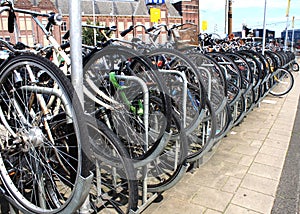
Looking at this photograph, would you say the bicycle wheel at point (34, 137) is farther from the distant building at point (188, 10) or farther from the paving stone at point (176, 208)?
the distant building at point (188, 10)

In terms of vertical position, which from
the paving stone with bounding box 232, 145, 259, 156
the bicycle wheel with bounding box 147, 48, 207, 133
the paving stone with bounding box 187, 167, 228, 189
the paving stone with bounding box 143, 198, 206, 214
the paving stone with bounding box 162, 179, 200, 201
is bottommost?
the paving stone with bounding box 143, 198, 206, 214

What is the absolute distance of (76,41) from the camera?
1.47m

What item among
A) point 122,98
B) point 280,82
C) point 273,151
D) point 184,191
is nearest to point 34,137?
point 122,98

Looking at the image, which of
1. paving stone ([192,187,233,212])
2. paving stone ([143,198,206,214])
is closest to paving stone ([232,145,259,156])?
paving stone ([192,187,233,212])

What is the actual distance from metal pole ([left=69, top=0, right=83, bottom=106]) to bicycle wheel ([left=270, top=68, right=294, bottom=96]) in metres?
6.05

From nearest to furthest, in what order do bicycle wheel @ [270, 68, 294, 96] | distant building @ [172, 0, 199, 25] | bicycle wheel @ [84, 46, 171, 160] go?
bicycle wheel @ [84, 46, 171, 160]
bicycle wheel @ [270, 68, 294, 96]
distant building @ [172, 0, 199, 25]

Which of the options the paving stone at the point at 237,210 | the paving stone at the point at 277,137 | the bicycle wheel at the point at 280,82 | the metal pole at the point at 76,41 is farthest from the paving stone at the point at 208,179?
the bicycle wheel at the point at 280,82

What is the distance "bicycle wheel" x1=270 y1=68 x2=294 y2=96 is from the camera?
679 cm

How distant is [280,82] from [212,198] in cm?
597

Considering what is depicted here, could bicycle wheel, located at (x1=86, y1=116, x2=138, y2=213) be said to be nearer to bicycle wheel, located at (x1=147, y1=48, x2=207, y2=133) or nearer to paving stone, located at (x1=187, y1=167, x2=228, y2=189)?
paving stone, located at (x1=187, y1=167, x2=228, y2=189)

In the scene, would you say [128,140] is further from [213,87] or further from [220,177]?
[213,87]

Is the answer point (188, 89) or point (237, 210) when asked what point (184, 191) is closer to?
point (237, 210)

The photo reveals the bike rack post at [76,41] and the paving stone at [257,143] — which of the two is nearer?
the bike rack post at [76,41]

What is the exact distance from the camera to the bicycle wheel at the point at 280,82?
6789mm
